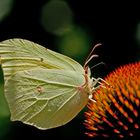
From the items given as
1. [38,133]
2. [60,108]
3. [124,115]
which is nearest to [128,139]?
[124,115]

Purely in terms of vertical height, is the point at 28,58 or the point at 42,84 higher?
the point at 28,58

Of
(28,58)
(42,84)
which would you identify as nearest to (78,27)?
(42,84)

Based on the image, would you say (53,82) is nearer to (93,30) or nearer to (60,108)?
(60,108)

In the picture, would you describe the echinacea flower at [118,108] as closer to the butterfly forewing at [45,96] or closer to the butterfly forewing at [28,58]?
the butterfly forewing at [45,96]

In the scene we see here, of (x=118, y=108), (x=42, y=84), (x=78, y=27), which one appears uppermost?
(x=118, y=108)

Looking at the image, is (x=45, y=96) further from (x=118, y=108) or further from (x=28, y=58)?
(x=118, y=108)

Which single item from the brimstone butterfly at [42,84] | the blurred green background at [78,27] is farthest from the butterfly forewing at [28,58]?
the blurred green background at [78,27]
